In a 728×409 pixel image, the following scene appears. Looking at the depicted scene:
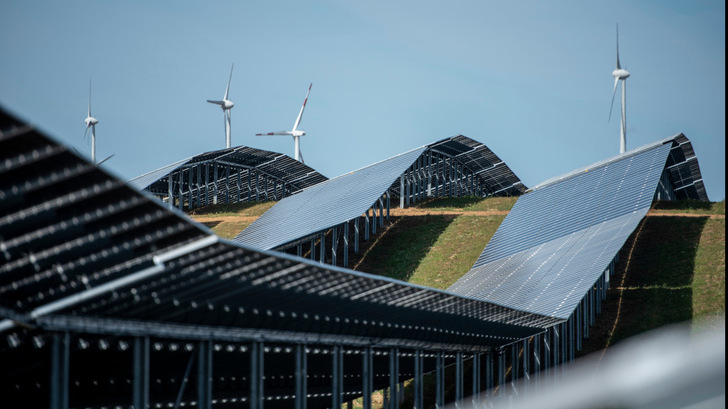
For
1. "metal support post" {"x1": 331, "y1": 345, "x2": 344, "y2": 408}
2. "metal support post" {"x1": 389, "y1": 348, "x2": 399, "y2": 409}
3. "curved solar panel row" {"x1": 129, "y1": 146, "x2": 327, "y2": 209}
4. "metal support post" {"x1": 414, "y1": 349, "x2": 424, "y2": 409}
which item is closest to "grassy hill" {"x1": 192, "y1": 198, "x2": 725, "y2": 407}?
"curved solar panel row" {"x1": 129, "y1": 146, "x2": 327, "y2": 209}

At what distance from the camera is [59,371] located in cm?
2078

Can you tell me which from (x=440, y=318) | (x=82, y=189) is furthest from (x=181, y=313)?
(x=440, y=318)

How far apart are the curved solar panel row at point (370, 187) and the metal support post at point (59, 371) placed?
1264 inches

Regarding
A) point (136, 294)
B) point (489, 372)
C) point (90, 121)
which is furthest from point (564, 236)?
point (90, 121)

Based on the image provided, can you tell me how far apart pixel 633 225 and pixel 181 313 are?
26730 mm

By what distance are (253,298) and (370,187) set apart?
37023 mm

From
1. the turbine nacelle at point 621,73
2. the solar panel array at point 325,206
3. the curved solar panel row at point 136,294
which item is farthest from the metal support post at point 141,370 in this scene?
the turbine nacelle at point 621,73

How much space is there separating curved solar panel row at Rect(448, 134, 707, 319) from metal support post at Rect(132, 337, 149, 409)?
16869mm

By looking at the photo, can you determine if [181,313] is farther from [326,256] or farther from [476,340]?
[326,256]

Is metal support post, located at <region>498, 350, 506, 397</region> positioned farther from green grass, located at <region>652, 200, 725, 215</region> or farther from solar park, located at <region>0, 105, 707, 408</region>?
green grass, located at <region>652, 200, 725, 215</region>

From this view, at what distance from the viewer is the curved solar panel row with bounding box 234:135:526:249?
55750 mm

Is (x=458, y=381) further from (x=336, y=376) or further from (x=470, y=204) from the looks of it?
(x=470, y=204)

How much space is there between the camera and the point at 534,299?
38.3m

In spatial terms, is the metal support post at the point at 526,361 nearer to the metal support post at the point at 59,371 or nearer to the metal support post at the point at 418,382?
the metal support post at the point at 418,382
